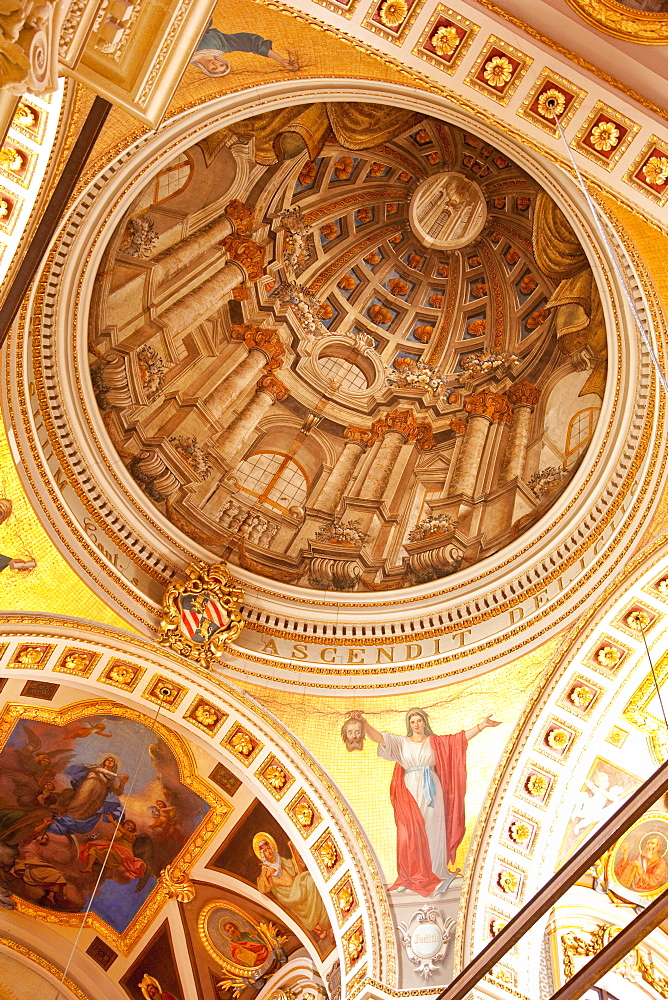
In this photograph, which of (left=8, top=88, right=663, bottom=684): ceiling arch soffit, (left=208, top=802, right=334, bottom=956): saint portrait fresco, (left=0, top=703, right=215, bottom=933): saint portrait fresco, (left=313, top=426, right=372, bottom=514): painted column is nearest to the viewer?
(left=8, top=88, right=663, bottom=684): ceiling arch soffit

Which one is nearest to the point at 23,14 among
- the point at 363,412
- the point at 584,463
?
the point at 584,463

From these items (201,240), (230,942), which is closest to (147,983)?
(230,942)

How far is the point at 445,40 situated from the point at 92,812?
10.2 metres

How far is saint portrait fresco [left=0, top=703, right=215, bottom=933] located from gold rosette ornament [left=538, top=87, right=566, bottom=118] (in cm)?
855

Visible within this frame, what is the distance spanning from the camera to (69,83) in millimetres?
7402

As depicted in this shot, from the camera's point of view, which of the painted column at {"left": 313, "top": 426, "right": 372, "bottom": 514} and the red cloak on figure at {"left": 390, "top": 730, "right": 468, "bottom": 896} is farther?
the painted column at {"left": 313, "top": 426, "right": 372, "bottom": 514}

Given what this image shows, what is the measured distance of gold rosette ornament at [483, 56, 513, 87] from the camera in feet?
24.3

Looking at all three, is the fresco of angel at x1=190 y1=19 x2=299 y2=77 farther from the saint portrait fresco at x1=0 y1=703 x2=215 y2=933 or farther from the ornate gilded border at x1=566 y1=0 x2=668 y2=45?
the saint portrait fresco at x1=0 y1=703 x2=215 y2=933

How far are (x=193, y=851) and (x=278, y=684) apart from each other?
2.84 metres

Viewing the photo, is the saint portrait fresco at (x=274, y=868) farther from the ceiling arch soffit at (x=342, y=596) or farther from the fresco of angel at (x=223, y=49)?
the fresco of angel at (x=223, y=49)

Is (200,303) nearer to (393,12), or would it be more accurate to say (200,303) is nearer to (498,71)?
(393,12)

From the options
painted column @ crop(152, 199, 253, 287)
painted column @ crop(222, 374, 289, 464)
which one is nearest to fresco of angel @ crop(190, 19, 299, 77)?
painted column @ crop(152, 199, 253, 287)

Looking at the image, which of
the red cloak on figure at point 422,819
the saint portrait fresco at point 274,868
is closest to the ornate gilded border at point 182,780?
the saint portrait fresco at point 274,868

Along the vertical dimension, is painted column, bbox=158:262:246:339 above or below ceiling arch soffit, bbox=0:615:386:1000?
above
